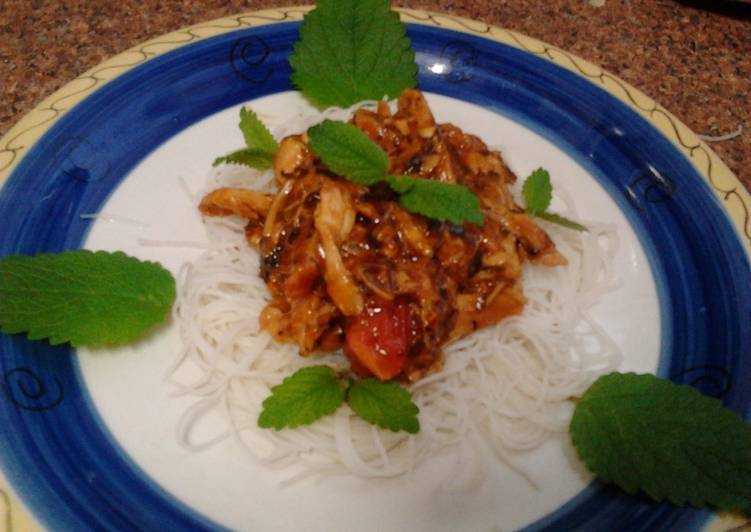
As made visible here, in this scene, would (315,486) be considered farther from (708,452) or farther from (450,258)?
(708,452)

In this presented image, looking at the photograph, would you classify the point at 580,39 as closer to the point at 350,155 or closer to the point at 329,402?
the point at 350,155

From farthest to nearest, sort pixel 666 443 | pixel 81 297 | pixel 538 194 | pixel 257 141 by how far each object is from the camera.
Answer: pixel 257 141 → pixel 538 194 → pixel 81 297 → pixel 666 443

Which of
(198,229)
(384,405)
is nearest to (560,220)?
(384,405)

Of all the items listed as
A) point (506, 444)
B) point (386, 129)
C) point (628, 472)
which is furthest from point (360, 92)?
point (628, 472)

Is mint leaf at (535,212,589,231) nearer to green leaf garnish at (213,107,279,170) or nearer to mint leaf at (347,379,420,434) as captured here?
mint leaf at (347,379,420,434)

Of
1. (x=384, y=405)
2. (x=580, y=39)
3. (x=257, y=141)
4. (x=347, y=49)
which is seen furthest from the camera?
(x=580, y=39)

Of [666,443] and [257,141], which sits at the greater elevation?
[257,141]

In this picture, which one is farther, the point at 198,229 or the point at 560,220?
the point at 198,229

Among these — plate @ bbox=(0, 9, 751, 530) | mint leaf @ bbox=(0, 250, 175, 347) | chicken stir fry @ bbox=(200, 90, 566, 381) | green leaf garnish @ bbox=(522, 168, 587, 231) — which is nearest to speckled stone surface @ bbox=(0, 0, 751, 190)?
plate @ bbox=(0, 9, 751, 530)

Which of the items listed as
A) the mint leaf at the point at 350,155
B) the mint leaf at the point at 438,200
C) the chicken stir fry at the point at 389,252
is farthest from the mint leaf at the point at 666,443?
the mint leaf at the point at 350,155
